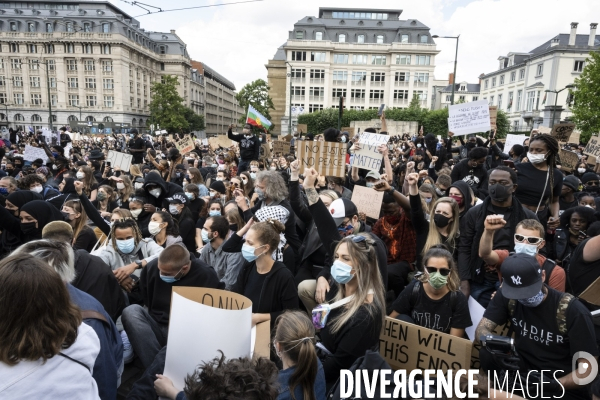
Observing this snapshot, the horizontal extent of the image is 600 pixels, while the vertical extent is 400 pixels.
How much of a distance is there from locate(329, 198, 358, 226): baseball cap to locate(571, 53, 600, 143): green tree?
22097mm

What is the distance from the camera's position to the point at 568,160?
7688 millimetres

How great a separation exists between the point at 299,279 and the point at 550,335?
260cm

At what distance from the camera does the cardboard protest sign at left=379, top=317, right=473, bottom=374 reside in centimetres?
305

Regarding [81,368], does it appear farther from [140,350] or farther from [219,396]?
A: [140,350]

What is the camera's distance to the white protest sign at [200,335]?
2461 mm

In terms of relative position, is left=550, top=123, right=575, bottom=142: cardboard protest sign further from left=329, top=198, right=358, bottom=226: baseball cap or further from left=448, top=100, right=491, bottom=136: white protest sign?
left=329, top=198, right=358, bottom=226: baseball cap

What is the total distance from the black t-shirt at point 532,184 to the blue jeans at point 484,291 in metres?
1.45

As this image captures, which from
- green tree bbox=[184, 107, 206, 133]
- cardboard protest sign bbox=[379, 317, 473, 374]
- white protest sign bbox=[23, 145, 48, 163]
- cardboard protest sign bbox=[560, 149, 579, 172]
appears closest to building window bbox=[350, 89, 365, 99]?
green tree bbox=[184, 107, 206, 133]

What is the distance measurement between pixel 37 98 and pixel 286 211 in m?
Answer: 94.6

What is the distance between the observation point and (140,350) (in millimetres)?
3375

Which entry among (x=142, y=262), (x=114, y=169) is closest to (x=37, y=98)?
(x=114, y=169)

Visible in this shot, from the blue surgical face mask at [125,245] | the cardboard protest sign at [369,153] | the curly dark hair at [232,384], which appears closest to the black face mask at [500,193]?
the cardboard protest sign at [369,153]

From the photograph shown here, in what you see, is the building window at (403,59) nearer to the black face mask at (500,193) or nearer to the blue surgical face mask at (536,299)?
the black face mask at (500,193)

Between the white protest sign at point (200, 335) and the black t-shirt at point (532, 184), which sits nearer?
the white protest sign at point (200, 335)
